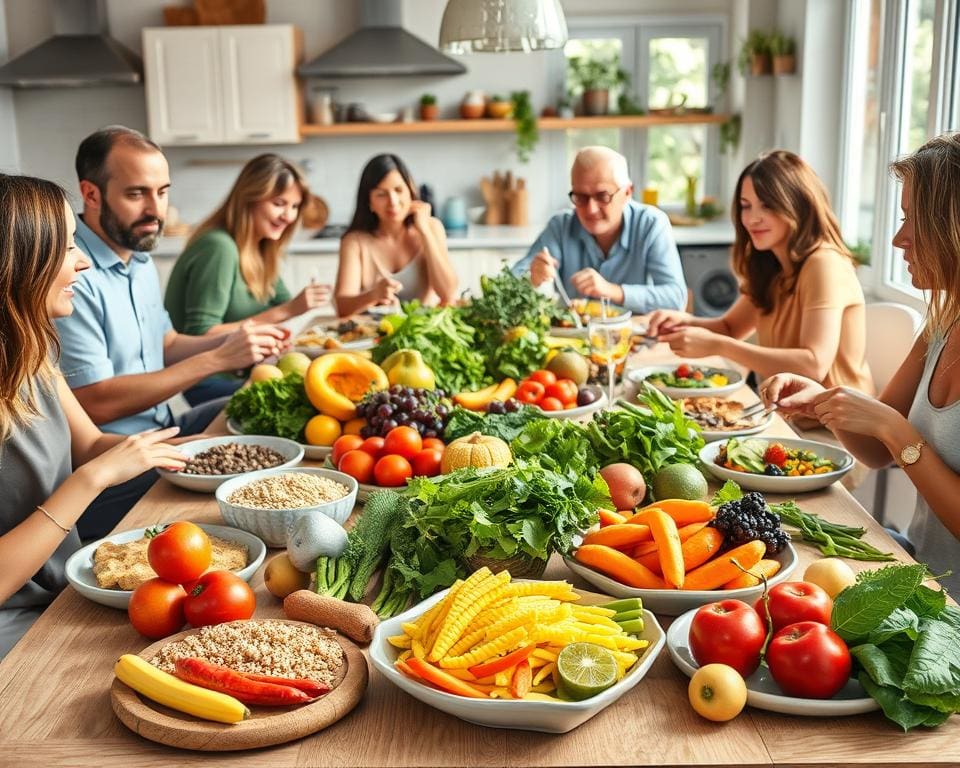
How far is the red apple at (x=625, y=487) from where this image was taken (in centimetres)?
172

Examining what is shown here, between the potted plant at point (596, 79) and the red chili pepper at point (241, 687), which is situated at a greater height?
the potted plant at point (596, 79)

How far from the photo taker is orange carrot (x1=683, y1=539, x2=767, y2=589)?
140cm

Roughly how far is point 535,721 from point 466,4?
2.36m

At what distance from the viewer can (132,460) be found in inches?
71.5

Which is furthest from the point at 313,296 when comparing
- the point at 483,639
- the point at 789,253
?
the point at 483,639

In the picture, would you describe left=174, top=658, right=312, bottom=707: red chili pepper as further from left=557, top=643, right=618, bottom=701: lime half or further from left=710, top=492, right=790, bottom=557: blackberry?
left=710, top=492, right=790, bottom=557: blackberry

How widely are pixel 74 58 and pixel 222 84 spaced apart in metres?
0.87

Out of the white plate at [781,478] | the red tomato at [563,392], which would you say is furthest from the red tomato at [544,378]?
the white plate at [781,478]

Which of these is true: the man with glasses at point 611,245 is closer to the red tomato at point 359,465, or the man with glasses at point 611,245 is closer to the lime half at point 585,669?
the red tomato at point 359,465

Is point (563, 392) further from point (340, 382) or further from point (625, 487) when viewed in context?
point (625, 487)

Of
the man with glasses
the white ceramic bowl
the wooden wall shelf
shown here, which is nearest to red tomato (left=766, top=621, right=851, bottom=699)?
the white ceramic bowl

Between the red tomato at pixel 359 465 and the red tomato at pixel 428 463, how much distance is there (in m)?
0.09

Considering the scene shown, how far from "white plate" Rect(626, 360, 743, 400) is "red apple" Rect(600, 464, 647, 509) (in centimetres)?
86

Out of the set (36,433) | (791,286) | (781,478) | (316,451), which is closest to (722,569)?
(781,478)
